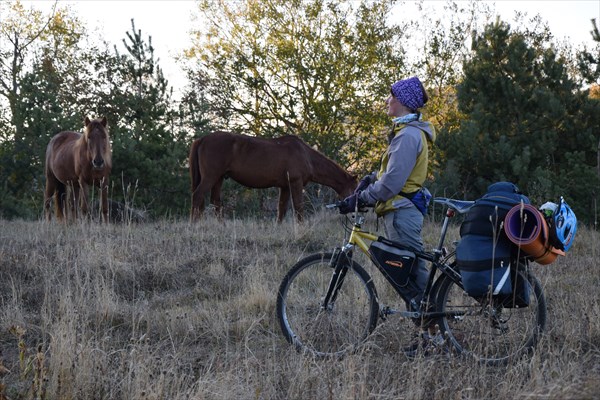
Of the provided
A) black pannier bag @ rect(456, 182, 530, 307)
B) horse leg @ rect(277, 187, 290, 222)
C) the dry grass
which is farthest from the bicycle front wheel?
horse leg @ rect(277, 187, 290, 222)

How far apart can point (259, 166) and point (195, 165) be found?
115 cm

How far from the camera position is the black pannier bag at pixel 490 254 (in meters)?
4.04

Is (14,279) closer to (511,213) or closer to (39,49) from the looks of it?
(511,213)

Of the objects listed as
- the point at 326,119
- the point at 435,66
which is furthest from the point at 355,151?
the point at 435,66

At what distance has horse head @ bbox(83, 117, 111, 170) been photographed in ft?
34.3

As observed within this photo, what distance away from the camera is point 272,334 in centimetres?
480

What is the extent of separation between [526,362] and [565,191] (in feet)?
34.8

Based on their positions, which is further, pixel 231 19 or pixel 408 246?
pixel 231 19

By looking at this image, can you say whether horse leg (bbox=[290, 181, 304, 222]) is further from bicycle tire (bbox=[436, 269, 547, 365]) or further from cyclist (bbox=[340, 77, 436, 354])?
bicycle tire (bbox=[436, 269, 547, 365])

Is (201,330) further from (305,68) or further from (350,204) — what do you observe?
(305,68)

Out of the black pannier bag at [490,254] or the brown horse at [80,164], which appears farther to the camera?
the brown horse at [80,164]

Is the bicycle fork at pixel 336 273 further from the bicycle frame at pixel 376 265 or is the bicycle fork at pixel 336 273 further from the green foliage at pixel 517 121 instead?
the green foliage at pixel 517 121

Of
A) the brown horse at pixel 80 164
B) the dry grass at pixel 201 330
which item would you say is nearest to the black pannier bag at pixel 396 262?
the dry grass at pixel 201 330

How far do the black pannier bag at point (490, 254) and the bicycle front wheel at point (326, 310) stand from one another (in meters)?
0.64
